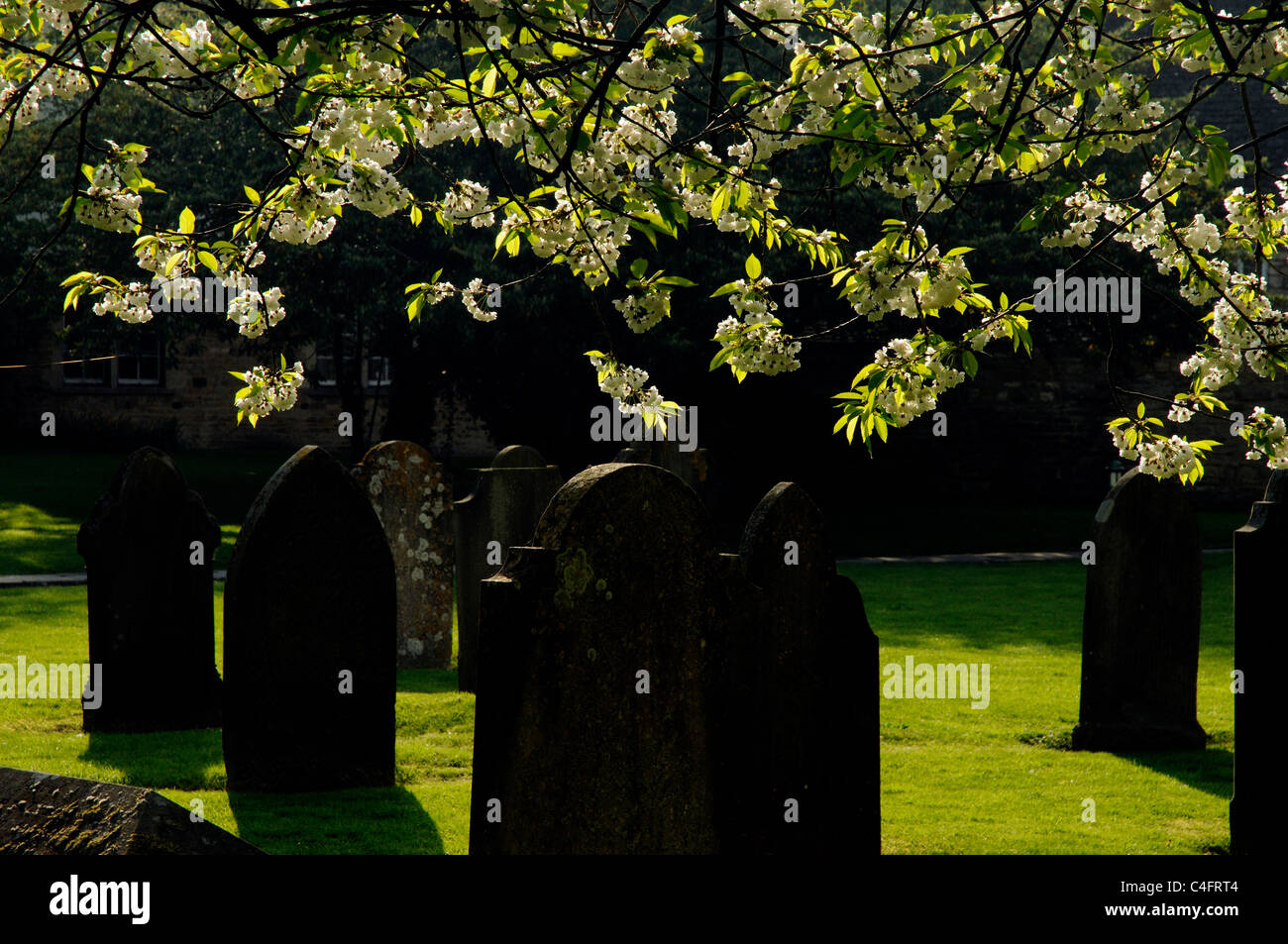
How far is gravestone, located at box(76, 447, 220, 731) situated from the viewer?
743 cm

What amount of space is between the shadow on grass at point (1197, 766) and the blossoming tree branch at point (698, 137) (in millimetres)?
2431

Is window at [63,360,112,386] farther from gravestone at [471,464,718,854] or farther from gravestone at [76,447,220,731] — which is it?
gravestone at [471,464,718,854]

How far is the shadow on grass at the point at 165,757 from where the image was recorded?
6.44 m

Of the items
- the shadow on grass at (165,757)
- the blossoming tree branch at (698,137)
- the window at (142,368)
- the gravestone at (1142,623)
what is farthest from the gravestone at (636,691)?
the window at (142,368)

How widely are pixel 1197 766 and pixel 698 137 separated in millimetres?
5043

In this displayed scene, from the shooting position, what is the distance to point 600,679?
3.80 m

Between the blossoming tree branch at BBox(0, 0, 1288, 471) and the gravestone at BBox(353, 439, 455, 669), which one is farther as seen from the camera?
the gravestone at BBox(353, 439, 455, 669)

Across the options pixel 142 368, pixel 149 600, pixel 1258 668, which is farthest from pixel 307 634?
pixel 142 368

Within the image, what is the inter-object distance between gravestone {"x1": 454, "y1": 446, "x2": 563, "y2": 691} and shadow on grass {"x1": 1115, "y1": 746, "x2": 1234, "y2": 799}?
4290 mm

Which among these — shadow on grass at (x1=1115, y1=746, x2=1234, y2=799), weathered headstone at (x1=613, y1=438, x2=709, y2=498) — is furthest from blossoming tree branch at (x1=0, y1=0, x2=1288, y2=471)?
weathered headstone at (x1=613, y1=438, x2=709, y2=498)

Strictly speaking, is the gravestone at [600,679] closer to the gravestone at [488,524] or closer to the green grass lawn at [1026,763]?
the green grass lawn at [1026,763]

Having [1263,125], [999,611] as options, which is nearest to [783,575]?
[999,611]

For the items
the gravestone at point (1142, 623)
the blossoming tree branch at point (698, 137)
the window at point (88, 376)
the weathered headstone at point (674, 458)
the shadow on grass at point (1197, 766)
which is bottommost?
the shadow on grass at point (1197, 766)
